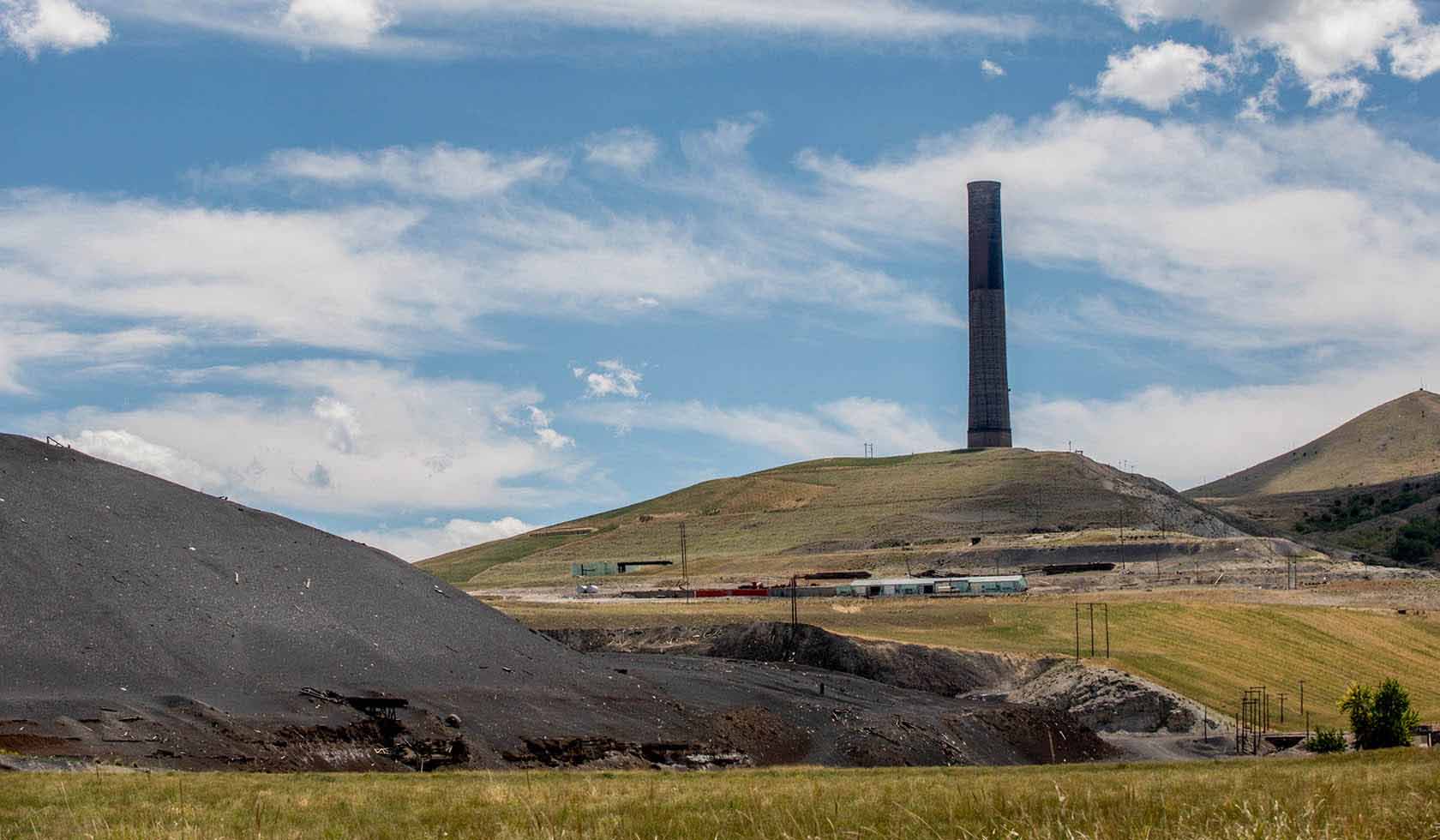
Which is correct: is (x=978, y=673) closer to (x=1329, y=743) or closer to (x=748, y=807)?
(x=1329, y=743)

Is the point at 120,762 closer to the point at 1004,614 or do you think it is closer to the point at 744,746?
the point at 744,746

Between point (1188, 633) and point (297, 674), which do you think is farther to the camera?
point (1188, 633)

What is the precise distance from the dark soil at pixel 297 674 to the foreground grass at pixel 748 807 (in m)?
13.5

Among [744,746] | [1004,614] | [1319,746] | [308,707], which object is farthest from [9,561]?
[1004,614]

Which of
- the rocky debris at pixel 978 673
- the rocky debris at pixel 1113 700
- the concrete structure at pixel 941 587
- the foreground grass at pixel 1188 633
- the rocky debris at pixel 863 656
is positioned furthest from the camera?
the concrete structure at pixel 941 587

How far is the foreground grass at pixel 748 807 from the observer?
14.9 metres

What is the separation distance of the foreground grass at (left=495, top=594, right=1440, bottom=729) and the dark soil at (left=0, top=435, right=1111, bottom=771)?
2415cm

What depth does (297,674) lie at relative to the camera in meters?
45.5

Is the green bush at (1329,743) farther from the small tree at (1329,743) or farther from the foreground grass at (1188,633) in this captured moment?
the foreground grass at (1188,633)

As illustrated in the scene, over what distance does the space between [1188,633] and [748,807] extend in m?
79.7

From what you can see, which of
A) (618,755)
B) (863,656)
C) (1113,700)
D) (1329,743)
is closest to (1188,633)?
(1113,700)

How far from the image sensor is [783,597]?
123 m

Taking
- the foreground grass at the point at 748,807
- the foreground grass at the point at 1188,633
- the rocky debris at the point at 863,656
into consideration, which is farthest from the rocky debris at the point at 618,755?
the foreground grass at the point at 1188,633

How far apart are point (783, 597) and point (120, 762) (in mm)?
91014
